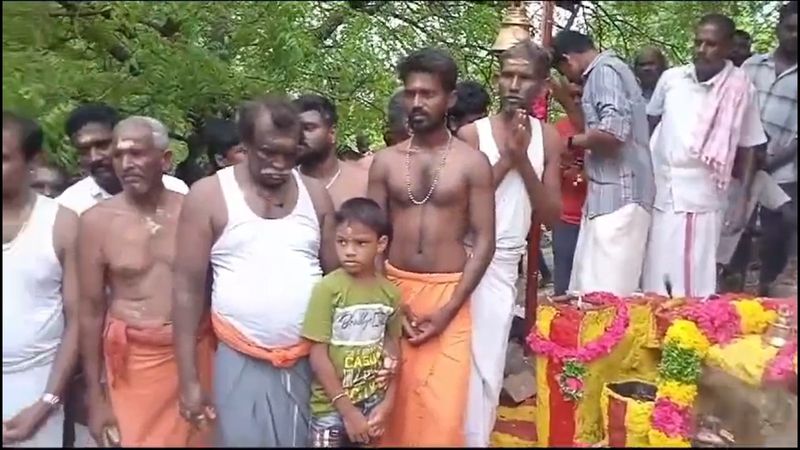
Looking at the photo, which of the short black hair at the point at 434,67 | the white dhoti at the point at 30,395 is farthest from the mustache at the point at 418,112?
the white dhoti at the point at 30,395

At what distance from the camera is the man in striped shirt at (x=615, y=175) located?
5316mm

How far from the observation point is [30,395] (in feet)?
12.6

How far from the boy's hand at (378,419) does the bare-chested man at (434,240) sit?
0.70ft

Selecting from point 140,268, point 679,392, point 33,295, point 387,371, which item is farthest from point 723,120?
point 33,295

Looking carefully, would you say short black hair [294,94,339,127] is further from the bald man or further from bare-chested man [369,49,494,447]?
the bald man

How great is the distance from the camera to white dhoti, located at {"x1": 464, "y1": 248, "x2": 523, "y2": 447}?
14.5 feet

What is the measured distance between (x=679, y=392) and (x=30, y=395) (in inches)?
91.7

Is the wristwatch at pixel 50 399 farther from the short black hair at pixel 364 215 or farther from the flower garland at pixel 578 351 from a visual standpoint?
the flower garland at pixel 578 351

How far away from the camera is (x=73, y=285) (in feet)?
12.7

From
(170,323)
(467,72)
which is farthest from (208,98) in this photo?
(170,323)

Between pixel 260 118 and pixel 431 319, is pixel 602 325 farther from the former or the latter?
pixel 260 118

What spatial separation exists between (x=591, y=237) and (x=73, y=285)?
258cm

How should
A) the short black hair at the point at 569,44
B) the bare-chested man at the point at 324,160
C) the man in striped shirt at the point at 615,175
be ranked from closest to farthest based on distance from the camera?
the bare-chested man at the point at 324,160
the man in striped shirt at the point at 615,175
the short black hair at the point at 569,44

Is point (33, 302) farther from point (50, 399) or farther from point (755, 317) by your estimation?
point (755, 317)
